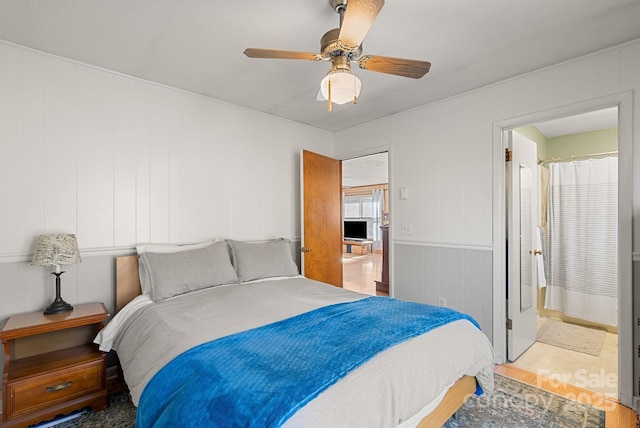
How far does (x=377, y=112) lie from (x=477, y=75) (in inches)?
44.4

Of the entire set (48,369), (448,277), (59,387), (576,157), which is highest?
(576,157)

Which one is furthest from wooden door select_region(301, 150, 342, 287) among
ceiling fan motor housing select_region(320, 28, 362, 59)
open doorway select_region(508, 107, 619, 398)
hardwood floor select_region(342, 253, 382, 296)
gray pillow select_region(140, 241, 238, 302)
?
open doorway select_region(508, 107, 619, 398)

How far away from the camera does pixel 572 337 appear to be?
3.36 metres

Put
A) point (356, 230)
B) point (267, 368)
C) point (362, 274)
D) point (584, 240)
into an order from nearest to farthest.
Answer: point (267, 368) < point (584, 240) < point (362, 274) < point (356, 230)

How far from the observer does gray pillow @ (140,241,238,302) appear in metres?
2.32

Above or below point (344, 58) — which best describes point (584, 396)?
below

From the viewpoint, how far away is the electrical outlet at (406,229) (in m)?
3.43

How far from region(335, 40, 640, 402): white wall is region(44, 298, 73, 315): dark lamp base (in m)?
2.95

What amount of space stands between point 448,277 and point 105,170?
127 inches

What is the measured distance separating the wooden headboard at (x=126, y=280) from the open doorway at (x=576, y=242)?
344 cm

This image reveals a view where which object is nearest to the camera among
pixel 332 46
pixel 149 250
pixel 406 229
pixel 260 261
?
pixel 332 46

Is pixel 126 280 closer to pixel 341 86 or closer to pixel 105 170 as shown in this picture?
pixel 105 170

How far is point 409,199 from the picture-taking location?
11.3 feet

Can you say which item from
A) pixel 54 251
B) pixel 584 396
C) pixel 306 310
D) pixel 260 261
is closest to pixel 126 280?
pixel 54 251
